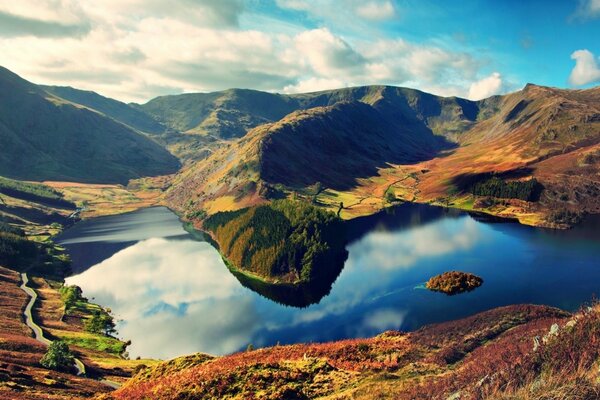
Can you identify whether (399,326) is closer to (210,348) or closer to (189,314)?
(210,348)

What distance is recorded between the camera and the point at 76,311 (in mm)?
124500

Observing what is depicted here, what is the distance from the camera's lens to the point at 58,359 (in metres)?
72.5

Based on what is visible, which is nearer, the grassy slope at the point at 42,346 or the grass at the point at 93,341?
the grassy slope at the point at 42,346

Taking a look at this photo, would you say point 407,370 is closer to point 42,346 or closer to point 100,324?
point 42,346

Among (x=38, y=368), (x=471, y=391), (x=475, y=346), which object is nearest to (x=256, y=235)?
(x=38, y=368)

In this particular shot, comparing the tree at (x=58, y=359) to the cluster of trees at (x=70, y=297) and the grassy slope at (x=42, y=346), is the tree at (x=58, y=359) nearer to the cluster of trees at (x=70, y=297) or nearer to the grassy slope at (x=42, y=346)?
the grassy slope at (x=42, y=346)

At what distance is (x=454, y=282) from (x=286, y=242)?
68.8 metres

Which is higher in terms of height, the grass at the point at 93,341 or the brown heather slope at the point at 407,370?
the brown heather slope at the point at 407,370

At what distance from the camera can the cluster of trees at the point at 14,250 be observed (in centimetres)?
15900

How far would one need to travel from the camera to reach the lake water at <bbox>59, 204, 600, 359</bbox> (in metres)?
110

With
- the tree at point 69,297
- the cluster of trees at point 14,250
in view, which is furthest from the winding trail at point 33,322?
the cluster of trees at point 14,250

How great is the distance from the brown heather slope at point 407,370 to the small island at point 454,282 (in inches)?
1809

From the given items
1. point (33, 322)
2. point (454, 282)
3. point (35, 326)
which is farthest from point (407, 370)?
point (33, 322)

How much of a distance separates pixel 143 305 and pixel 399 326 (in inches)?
3610
